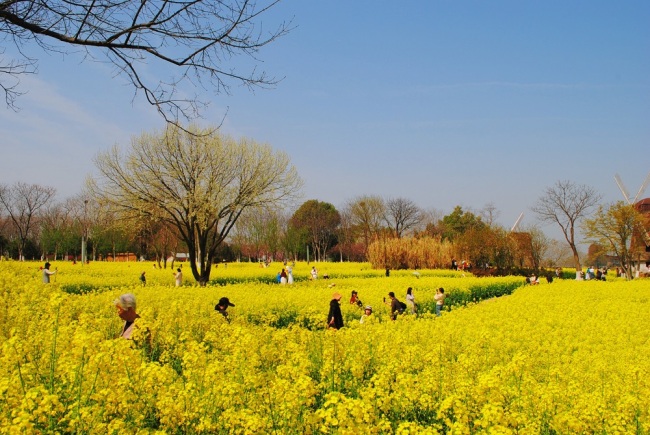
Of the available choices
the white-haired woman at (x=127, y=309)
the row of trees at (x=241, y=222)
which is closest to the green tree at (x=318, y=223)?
the row of trees at (x=241, y=222)

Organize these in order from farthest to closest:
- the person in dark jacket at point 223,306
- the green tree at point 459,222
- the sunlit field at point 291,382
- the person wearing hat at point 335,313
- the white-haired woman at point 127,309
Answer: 1. the green tree at point 459,222
2. the person wearing hat at point 335,313
3. the person in dark jacket at point 223,306
4. the white-haired woman at point 127,309
5. the sunlit field at point 291,382

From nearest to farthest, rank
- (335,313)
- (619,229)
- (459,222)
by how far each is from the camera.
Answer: (335,313), (619,229), (459,222)

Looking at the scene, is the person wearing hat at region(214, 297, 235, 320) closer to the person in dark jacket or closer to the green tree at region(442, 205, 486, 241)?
the person in dark jacket

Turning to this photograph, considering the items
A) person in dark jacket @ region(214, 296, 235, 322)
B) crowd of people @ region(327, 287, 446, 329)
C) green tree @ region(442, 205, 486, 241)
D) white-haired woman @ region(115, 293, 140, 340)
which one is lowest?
crowd of people @ region(327, 287, 446, 329)

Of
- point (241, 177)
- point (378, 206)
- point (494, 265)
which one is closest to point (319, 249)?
point (378, 206)

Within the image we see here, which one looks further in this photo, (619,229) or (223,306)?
(619,229)

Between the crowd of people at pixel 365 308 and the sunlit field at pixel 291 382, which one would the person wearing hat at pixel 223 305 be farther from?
the crowd of people at pixel 365 308

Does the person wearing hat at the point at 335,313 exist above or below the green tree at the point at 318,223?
below

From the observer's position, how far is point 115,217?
30547mm

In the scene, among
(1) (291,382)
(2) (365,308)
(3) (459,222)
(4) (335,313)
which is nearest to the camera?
(1) (291,382)

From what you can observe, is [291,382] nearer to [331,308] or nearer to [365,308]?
[331,308]

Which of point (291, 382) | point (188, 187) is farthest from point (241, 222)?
point (291, 382)

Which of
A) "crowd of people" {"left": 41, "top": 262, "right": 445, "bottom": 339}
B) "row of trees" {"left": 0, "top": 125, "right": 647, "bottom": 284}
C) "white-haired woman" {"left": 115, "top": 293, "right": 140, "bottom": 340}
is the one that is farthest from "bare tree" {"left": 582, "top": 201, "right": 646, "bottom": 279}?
"white-haired woman" {"left": 115, "top": 293, "right": 140, "bottom": 340}

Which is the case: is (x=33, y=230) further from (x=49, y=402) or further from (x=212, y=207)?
(x=49, y=402)
